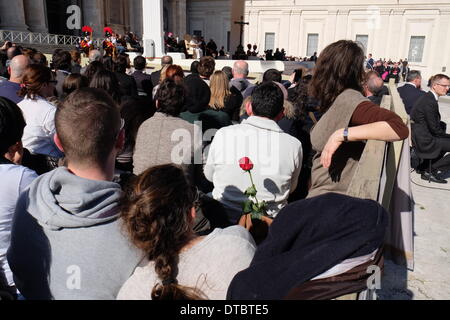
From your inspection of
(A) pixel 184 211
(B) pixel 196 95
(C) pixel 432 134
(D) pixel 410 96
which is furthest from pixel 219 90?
(D) pixel 410 96

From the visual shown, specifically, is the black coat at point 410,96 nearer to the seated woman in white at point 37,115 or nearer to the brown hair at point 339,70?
the brown hair at point 339,70

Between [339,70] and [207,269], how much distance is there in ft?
5.29

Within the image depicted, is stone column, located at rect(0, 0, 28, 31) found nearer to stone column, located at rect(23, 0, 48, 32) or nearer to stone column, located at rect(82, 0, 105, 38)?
stone column, located at rect(23, 0, 48, 32)

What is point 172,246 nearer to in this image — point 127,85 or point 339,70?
point 339,70

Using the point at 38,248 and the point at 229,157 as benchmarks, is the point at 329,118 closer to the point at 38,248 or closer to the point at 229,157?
the point at 229,157

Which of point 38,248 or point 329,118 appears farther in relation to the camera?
point 329,118

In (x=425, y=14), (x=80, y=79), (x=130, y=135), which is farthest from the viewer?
(x=425, y=14)

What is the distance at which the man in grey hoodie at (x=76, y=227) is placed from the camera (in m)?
1.55

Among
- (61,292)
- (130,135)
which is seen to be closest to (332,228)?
(61,292)

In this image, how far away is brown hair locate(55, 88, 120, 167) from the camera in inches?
66.5

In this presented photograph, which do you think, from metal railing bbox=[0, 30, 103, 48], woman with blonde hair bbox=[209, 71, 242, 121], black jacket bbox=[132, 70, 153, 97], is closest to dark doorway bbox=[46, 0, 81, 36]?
metal railing bbox=[0, 30, 103, 48]

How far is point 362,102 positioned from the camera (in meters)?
2.22

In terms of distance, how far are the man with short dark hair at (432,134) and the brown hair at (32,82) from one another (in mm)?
5991
